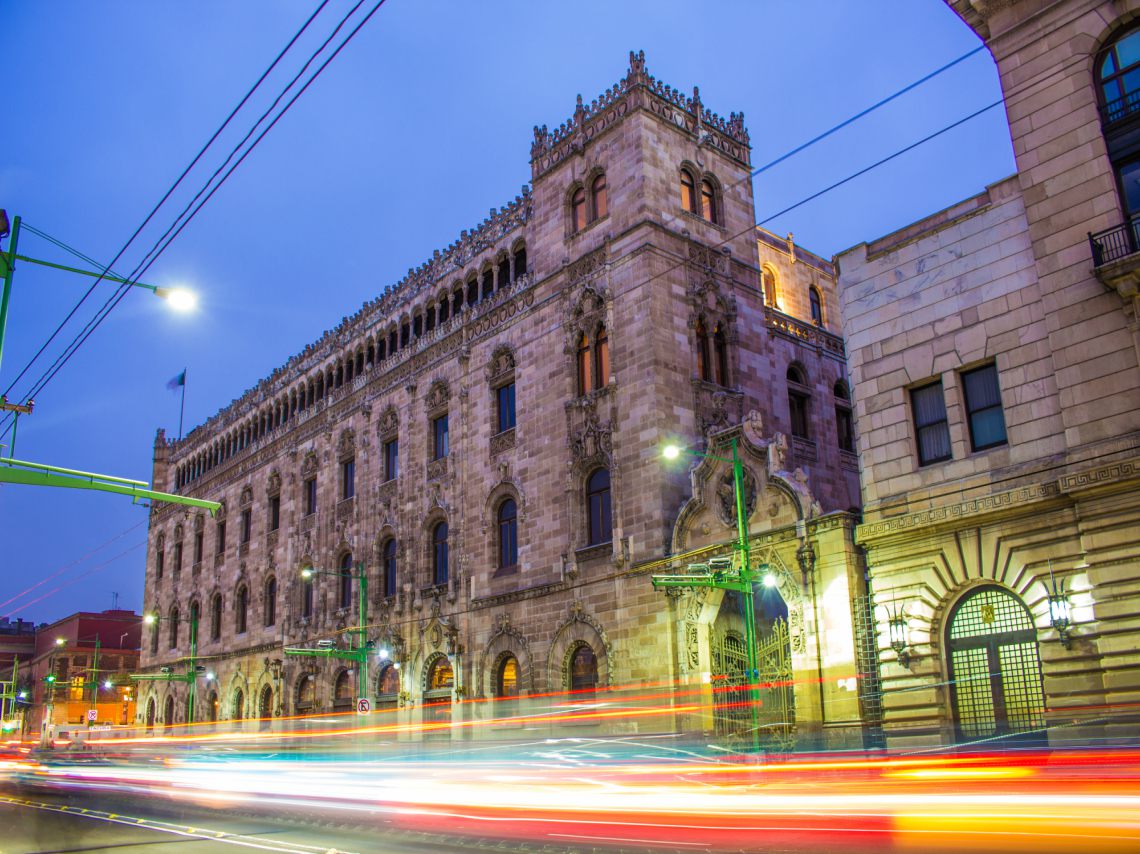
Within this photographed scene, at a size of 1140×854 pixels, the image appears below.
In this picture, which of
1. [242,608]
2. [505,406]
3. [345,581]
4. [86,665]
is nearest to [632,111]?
[505,406]

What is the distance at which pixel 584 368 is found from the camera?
112 feet

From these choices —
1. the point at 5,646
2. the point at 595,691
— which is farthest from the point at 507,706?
the point at 5,646

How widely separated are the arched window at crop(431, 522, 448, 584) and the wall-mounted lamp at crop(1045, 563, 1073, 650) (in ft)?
78.6

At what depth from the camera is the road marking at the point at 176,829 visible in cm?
1377

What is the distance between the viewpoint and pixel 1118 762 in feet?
39.4

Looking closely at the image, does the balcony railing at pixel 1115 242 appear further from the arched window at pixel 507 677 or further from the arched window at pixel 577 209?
the arched window at pixel 507 677

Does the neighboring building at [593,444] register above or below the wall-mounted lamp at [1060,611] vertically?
above

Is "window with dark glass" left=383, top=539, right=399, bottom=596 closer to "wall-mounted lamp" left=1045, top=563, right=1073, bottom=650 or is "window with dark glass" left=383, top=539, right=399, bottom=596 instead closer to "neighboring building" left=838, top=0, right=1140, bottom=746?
"neighboring building" left=838, top=0, right=1140, bottom=746

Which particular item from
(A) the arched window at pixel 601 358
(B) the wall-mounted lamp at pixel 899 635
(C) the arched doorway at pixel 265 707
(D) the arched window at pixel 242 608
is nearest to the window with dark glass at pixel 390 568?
(C) the arched doorway at pixel 265 707

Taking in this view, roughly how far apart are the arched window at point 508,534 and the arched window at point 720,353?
8541mm

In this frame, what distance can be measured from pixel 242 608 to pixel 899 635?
41626mm

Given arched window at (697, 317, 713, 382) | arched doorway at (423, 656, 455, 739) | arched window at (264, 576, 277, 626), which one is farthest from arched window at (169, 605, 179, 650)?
→ arched window at (697, 317, 713, 382)

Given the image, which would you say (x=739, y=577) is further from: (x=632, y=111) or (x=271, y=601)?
(x=271, y=601)

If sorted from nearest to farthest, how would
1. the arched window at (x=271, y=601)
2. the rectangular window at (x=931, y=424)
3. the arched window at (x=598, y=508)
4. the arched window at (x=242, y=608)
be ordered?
the rectangular window at (x=931, y=424) < the arched window at (x=598, y=508) < the arched window at (x=271, y=601) < the arched window at (x=242, y=608)
